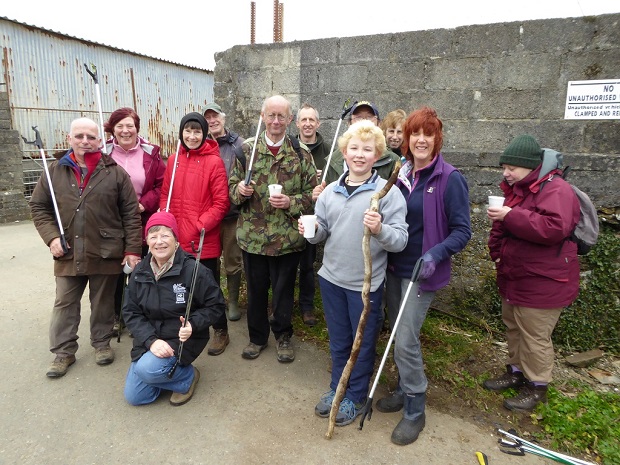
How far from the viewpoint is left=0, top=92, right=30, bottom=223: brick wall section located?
8.73 m

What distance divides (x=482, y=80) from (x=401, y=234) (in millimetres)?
2457

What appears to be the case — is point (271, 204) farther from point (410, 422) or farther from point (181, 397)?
point (410, 422)

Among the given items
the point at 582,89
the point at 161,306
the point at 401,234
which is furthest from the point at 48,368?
the point at 582,89

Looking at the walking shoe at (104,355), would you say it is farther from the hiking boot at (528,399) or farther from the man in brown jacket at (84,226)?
the hiking boot at (528,399)

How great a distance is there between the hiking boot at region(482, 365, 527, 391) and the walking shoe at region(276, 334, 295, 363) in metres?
1.57

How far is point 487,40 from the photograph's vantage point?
4.10m

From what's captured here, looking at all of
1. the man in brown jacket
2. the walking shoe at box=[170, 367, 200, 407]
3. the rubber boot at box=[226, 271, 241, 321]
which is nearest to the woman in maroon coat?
the walking shoe at box=[170, 367, 200, 407]

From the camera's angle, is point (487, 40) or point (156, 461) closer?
point (156, 461)

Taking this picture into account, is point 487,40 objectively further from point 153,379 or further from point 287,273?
point 153,379

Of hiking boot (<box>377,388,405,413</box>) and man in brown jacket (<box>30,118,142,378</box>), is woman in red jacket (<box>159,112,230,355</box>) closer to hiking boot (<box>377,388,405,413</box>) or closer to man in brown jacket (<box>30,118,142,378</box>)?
man in brown jacket (<box>30,118,142,378</box>)

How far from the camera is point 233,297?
4.59 meters

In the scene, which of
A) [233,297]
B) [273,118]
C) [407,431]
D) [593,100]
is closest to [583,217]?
[593,100]

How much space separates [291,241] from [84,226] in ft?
5.41

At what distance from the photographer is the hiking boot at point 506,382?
3.28 m
